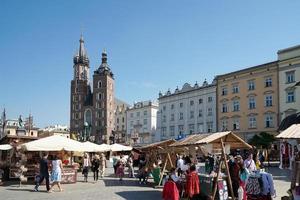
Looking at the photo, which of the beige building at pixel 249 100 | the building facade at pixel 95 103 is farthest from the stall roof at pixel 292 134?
the building facade at pixel 95 103

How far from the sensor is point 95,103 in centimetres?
13312

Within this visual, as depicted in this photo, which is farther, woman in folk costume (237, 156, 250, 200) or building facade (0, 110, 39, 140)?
building facade (0, 110, 39, 140)

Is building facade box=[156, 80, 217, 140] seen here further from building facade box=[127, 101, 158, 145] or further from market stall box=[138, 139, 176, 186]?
market stall box=[138, 139, 176, 186]

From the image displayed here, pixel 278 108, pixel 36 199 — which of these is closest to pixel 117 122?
pixel 278 108

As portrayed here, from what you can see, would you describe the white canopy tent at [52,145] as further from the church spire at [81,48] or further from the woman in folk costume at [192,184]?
the church spire at [81,48]

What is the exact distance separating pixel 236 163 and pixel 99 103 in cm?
11850

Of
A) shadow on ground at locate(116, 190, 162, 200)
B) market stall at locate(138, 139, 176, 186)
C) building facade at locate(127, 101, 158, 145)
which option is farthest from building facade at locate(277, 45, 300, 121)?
building facade at locate(127, 101, 158, 145)

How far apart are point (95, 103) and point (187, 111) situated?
6333 centimetres

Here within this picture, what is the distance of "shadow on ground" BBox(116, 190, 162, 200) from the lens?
56.0 ft

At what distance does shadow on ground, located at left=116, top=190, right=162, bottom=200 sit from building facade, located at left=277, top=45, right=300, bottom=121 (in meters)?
37.8

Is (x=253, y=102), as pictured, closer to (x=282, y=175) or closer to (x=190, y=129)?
(x=190, y=129)

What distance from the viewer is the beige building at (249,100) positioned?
5606cm

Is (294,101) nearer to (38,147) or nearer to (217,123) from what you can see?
(217,123)

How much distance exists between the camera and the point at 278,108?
5509cm
